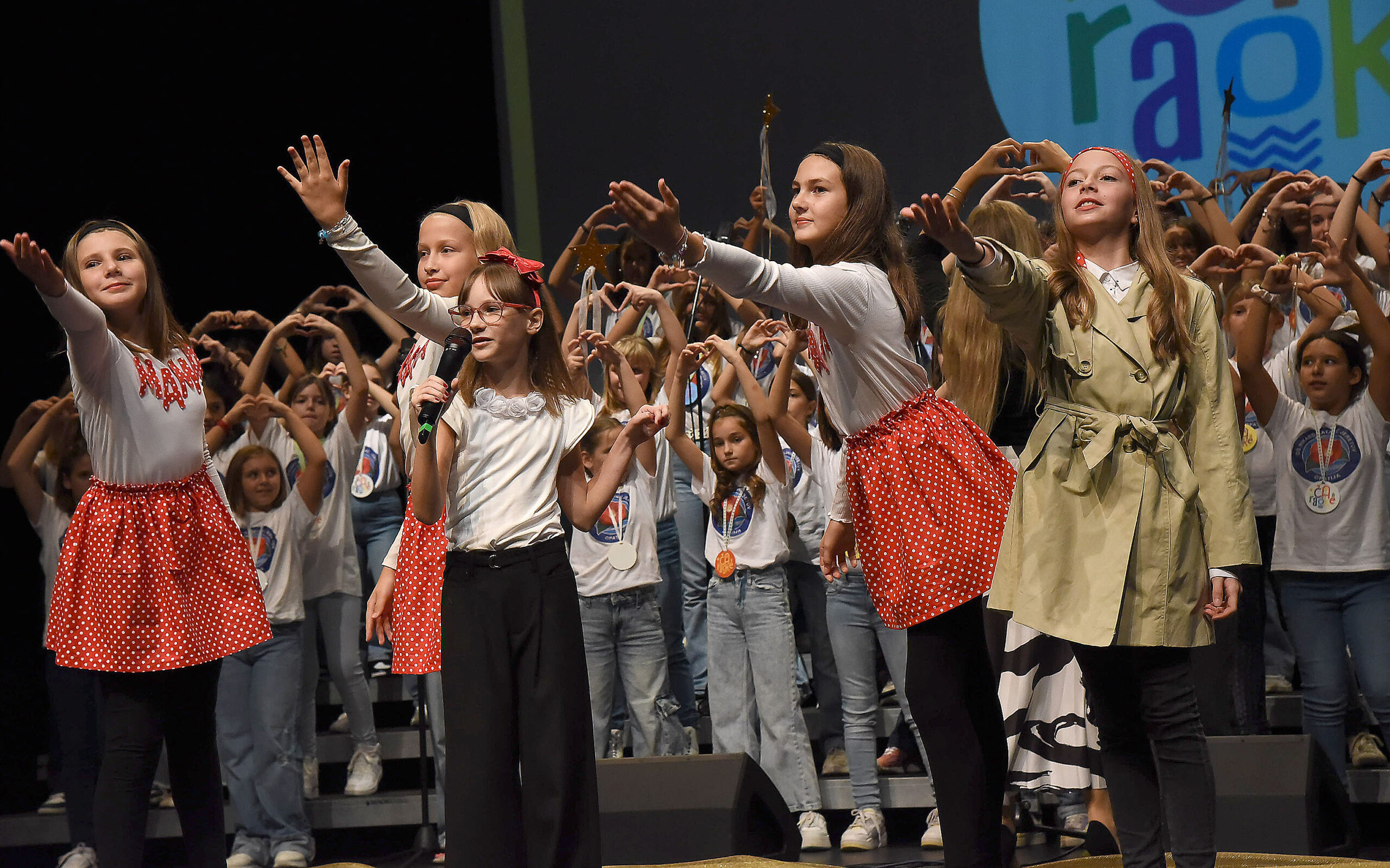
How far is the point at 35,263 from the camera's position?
8.74 ft

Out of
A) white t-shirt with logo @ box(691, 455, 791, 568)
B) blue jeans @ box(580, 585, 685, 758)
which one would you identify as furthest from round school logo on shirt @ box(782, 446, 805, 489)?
blue jeans @ box(580, 585, 685, 758)

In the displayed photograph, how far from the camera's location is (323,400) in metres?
5.58

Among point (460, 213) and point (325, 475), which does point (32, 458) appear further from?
point (460, 213)

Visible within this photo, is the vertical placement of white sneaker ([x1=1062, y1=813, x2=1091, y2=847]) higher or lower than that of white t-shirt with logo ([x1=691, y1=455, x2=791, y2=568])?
lower

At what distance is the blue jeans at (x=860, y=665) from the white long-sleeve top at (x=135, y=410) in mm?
2142

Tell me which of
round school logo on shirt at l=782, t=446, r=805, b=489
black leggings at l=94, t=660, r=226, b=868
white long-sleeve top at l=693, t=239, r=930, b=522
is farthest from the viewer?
round school logo on shirt at l=782, t=446, r=805, b=489

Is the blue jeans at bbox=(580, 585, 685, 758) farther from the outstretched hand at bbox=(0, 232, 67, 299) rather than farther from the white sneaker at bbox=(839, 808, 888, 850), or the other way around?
the outstretched hand at bbox=(0, 232, 67, 299)

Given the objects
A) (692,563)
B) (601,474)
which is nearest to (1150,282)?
(601,474)

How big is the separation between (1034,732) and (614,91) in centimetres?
425

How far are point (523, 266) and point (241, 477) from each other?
262cm

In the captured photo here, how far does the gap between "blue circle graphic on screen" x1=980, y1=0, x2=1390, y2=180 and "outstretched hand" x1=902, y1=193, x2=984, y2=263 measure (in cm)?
377

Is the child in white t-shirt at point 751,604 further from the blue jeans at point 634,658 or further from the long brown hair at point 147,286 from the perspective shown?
the long brown hair at point 147,286

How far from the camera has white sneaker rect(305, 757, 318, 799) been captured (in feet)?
16.8

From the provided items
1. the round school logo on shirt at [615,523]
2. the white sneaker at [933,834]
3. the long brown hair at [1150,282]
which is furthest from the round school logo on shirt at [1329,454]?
the round school logo on shirt at [615,523]
